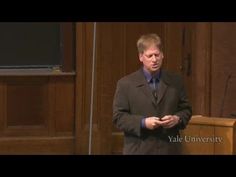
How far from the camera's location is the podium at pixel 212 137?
13.6 ft

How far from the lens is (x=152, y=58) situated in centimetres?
315

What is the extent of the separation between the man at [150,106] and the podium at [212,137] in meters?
0.89

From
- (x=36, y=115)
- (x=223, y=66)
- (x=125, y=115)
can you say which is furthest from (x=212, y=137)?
(x=36, y=115)

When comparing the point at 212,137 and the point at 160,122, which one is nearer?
the point at 160,122

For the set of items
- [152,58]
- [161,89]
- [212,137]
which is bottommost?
[212,137]

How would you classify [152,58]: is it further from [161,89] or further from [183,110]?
[183,110]

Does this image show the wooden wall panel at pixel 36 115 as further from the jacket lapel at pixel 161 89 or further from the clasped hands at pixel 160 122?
the clasped hands at pixel 160 122

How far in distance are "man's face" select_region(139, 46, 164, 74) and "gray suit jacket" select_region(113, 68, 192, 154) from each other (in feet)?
0.24

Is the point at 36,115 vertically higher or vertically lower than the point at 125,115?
lower

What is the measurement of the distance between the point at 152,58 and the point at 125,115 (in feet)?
1.09

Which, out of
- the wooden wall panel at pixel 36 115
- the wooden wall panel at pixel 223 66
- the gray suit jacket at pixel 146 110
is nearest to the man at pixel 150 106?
the gray suit jacket at pixel 146 110

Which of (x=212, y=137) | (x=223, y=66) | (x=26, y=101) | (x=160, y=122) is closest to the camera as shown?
(x=160, y=122)
